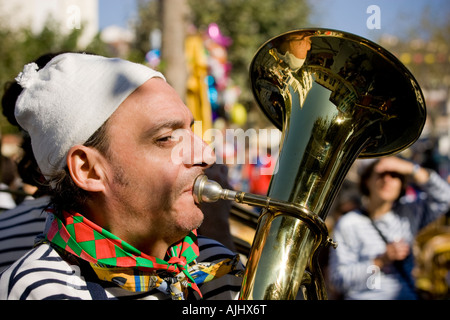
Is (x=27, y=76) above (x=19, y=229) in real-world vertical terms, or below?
above

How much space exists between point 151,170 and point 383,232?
2.08 metres

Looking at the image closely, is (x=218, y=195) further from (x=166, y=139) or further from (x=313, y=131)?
(x=313, y=131)

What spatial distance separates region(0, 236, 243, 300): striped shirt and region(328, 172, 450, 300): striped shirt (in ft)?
5.66

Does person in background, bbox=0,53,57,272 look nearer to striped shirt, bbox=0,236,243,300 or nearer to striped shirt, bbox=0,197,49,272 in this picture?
striped shirt, bbox=0,197,49,272

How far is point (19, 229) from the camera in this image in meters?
1.86

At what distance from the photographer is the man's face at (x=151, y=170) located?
1298mm

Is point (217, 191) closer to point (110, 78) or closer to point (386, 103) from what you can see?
point (110, 78)

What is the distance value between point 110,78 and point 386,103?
808mm

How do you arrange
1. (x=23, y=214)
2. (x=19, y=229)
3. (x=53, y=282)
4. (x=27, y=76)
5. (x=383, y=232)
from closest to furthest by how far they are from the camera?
(x=53, y=282) < (x=27, y=76) < (x=19, y=229) < (x=23, y=214) < (x=383, y=232)

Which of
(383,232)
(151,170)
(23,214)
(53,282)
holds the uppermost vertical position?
(383,232)

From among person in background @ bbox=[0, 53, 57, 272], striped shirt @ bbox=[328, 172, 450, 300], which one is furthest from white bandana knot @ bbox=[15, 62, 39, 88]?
striped shirt @ bbox=[328, 172, 450, 300]

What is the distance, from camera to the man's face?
1.30 m

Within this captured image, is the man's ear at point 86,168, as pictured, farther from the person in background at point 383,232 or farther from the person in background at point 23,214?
the person in background at point 383,232

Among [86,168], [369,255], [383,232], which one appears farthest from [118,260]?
[383,232]
